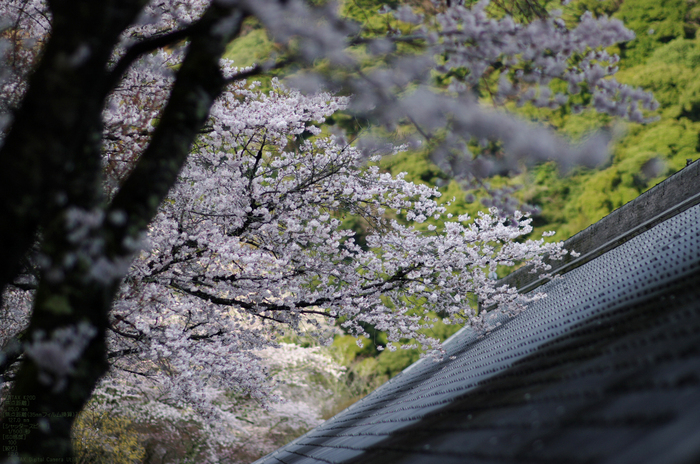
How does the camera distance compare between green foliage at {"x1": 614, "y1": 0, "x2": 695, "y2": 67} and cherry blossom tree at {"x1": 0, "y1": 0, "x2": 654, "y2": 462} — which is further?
green foliage at {"x1": 614, "y1": 0, "x2": 695, "y2": 67}

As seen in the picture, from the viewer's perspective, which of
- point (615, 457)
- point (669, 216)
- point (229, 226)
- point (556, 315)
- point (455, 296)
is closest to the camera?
point (615, 457)

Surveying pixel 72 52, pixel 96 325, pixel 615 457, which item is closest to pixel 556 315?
pixel 615 457

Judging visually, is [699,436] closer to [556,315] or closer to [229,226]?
[556,315]

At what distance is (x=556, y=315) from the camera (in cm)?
439

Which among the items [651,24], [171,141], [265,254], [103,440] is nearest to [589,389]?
[171,141]

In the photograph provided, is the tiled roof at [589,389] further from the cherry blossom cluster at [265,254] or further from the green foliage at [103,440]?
the green foliage at [103,440]

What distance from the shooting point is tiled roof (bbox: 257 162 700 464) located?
3.81 feet

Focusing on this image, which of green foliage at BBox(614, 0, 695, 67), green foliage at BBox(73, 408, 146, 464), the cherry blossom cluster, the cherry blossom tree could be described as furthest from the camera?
green foliage at BBox(614, 0, 695, 67)

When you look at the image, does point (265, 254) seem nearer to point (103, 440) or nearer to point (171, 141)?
point (171, 141)

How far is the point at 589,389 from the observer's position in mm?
1675

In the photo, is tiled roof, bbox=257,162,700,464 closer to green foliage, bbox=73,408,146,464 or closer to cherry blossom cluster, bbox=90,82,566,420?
cherry blossom cluster, bbox=90,82,566,420

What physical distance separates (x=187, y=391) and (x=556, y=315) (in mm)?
4572

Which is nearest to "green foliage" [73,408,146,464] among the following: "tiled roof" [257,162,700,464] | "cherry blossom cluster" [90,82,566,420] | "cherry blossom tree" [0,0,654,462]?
"cherry blossom cluster" [90,82,566,420]

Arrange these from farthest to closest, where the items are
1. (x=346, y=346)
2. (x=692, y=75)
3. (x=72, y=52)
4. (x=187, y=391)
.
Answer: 1. (x=346, y=346)
2. (x=692, y=75)
3. (x=187, y=391)
4. (x=72, y=52)
